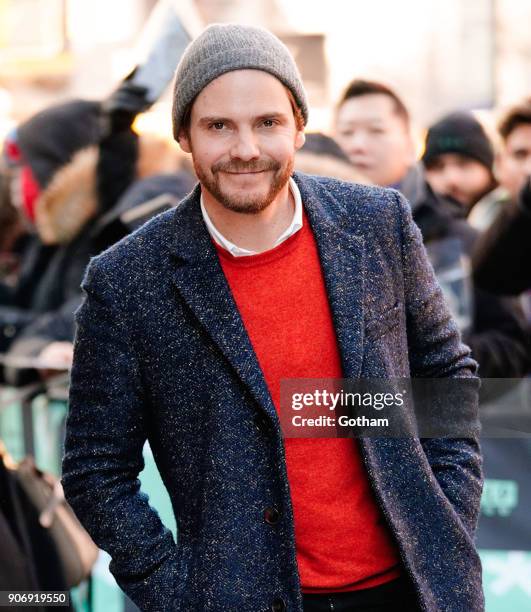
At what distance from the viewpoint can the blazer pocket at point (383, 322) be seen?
2207 mm

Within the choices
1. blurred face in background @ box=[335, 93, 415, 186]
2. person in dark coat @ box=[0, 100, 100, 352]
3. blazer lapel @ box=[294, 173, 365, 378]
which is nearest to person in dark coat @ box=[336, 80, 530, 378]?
blurred face in background @ box=[335, 93, 415, 186]

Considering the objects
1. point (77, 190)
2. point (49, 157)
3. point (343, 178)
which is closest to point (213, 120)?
point (343, 178)

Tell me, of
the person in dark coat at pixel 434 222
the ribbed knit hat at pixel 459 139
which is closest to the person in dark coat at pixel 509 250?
the person in dark coat at pixel 434 222

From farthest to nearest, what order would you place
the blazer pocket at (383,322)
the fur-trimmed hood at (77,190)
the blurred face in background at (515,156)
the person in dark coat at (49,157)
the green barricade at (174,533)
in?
the person in dark coat at (49,157) < the fur-trimmed hood at (77,190) < the blurred face in background at (515,156) < the green barricade at (174,533) < the blazer pocket at (383,322)

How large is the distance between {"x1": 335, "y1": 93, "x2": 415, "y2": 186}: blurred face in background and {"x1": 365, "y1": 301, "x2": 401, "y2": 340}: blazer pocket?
177cm

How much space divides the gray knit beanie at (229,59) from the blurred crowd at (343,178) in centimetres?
161

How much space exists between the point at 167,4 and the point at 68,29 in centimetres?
510

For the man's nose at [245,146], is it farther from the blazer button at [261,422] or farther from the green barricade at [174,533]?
the green barricade at [174,533]

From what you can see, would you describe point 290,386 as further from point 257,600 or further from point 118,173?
point 118,173

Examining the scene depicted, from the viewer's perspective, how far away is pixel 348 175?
3.81 meters

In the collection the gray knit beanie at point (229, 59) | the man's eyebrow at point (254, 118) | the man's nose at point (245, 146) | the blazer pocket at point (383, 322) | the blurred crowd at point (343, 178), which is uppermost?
the blurred crowd at point (343, 178)

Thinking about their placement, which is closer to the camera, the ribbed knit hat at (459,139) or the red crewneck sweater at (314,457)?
the red crewneck sweater at (314,457)

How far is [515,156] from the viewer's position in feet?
13.8

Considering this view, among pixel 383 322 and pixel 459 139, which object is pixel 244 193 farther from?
pixel 459 139
